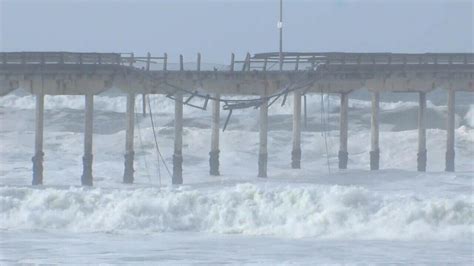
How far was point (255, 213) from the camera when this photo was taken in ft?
80.3

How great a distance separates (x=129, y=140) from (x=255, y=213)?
9111mm

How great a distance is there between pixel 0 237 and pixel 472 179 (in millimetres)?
14967

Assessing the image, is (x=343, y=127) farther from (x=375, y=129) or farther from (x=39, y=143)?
(x=39, y=143)

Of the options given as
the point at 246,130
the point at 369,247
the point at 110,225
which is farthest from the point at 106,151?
the point at 369,247

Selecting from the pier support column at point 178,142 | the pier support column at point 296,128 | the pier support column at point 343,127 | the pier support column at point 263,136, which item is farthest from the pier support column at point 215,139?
the pier support column at point 343,127

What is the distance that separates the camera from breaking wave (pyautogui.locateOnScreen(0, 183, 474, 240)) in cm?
2353

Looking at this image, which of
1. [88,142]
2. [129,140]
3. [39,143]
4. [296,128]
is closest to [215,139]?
[296,128]

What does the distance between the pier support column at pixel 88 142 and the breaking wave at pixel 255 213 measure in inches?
239

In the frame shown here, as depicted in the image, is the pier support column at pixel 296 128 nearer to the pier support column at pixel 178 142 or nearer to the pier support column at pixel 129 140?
the pier support column at pixel 178 142

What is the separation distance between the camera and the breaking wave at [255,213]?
77.2 ft

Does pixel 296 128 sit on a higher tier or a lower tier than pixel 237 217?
higher

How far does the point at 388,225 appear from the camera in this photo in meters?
23.7

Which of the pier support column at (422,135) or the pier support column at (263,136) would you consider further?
the pier support column at (422,135)

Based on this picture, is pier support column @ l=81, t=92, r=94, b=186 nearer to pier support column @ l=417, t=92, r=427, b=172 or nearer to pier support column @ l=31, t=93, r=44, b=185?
pier support column @ l=31, t=93, r=44, b=185
